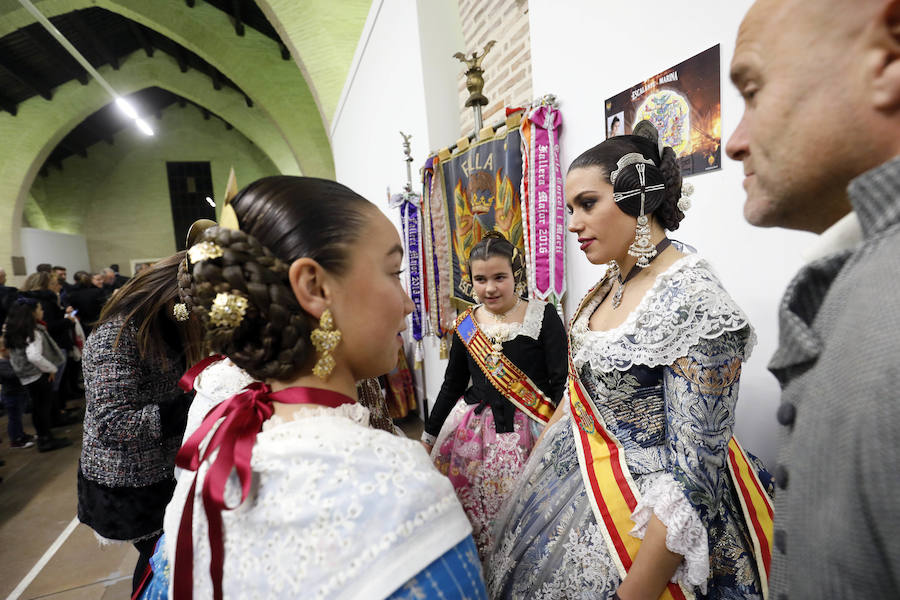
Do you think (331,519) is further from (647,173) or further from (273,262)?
(647,173)

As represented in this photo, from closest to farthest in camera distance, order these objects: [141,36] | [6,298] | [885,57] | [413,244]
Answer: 1. [885,57]
2. [413,244]
3. [6,298]
4. [141,36]

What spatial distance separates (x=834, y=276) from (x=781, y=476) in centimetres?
24

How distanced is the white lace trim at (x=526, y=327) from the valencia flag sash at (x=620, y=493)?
2.05 ft

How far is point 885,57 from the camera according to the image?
16.2 inches

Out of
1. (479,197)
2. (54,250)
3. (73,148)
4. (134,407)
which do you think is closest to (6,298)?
(134,407)

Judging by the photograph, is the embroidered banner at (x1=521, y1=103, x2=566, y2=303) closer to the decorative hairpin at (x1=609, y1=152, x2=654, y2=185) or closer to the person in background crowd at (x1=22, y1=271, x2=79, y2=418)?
the decorative hairpin at (x1=609, y1=152, x2=654, y2=185)

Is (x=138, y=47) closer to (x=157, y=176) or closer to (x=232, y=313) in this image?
(x=157, y=176)

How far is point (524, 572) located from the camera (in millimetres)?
1147

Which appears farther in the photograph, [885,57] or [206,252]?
[206,252]

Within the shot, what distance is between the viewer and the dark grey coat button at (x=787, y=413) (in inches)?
18.8

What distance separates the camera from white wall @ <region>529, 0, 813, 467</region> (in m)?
1.24

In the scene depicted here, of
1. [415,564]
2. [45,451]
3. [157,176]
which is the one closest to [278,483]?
[415,564]

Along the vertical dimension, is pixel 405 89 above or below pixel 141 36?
below

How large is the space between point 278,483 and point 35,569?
3163 mm
